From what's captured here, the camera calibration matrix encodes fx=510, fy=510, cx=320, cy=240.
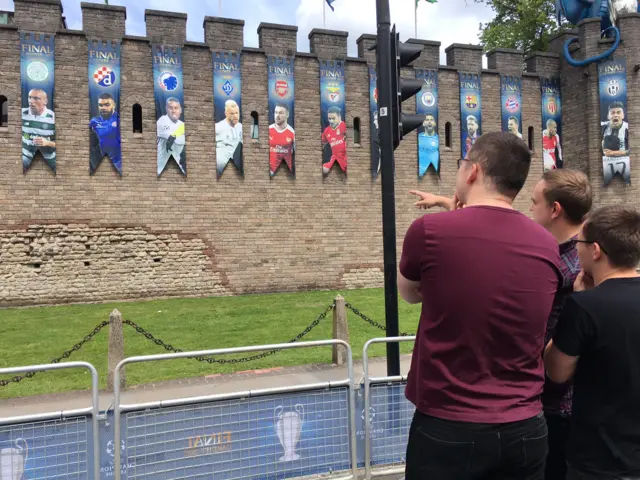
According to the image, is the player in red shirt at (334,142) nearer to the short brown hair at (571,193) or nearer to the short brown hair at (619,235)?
A: the short brown hair at (571,193)

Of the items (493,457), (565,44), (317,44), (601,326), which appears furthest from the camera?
(565,44)

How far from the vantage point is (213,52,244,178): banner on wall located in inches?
642

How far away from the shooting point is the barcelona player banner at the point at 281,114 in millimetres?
16859

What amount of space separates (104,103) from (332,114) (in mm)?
7238

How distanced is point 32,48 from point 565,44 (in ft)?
61.3

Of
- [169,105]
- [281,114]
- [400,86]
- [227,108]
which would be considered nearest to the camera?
[400,86]

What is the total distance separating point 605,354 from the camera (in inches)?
79.4

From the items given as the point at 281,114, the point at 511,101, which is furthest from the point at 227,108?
the point at 511,101

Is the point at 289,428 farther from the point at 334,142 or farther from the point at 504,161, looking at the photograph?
the point at 334,142

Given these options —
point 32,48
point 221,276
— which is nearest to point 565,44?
point 221,276

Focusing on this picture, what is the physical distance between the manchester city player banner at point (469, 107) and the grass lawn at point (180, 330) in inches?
303

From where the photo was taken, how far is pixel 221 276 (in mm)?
16203

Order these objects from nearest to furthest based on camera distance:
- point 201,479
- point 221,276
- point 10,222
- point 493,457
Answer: point 493,457 < point 201,479 < point 10,222 < point 221,276

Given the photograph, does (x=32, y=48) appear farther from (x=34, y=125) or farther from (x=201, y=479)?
(x=201, y=479)
